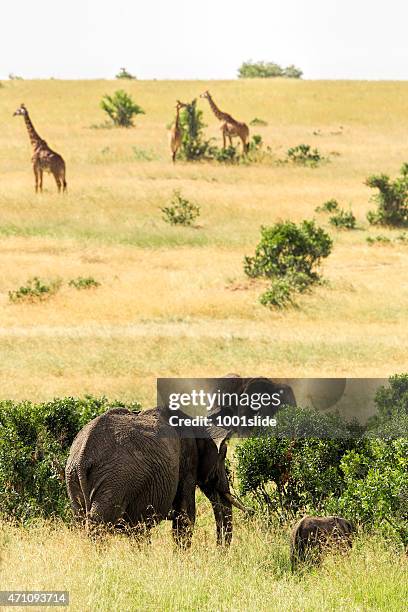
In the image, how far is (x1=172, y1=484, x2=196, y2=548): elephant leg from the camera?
10.3 meters

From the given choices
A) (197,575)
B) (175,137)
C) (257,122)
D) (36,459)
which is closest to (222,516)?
(197,575)

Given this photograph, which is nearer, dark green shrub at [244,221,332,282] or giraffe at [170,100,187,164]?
dark green shrub at [244,221,332,282]

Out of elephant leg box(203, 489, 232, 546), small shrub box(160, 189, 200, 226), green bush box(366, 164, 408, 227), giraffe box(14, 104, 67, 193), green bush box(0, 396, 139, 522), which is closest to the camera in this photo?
elephant leg box(203, 489, 232, 546)

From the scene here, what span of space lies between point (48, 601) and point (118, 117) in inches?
2467

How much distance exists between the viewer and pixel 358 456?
35.7 ft

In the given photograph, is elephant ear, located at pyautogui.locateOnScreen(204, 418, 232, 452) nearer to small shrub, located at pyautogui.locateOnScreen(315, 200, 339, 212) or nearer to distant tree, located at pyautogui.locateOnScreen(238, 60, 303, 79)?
small shrub, located at pyautogui.locateOnScreen(315, 200, 339, 212)

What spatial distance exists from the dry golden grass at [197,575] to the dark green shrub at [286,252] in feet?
76.7

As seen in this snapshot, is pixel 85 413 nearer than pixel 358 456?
No

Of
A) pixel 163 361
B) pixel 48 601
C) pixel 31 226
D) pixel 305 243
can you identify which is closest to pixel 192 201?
pixel 31 226

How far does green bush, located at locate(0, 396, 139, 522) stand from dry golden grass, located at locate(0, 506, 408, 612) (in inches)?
45.0

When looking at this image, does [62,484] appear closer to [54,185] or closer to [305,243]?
[305,243]

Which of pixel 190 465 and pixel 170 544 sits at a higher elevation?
pixel 190 465

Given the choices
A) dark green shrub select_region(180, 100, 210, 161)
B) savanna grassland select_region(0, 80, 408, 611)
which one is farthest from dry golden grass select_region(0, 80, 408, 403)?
dark green shrub select_region(180, 100, 210, 161)

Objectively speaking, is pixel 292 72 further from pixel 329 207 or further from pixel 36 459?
pixel 36 459
